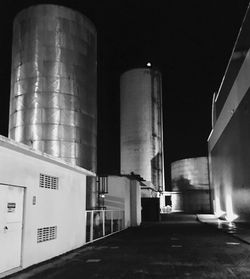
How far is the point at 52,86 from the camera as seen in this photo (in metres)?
18.5

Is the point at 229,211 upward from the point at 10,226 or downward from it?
upward

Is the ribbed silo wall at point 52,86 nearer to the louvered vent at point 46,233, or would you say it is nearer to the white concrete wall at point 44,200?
the white concrete wall at point 44,200

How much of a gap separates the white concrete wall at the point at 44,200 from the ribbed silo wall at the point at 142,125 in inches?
1679

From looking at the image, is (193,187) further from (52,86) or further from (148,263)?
(148,263)

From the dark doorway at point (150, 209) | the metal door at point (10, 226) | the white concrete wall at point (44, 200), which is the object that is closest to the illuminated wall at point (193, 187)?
the dark doorway at point (150, 209)

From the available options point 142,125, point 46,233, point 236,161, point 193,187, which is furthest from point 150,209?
point 193,187

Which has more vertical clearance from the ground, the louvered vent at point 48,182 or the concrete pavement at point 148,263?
the louvered vent at point 48,182

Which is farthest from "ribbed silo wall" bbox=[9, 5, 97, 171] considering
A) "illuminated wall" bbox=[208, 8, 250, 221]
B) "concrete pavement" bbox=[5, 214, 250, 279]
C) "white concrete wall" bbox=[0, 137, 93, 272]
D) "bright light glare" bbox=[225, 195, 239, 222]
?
"bright light glare" bbox=[225, 195, 239, 222]

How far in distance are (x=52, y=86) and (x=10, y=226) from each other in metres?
10.9

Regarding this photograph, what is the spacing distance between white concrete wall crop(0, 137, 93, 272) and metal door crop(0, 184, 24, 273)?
202mm

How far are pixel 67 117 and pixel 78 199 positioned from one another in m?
5.94

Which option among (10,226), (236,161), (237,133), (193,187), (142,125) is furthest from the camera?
(193,187)

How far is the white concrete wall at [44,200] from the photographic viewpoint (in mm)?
9078

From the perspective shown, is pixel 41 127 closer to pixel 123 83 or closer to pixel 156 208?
pixel 156 208
